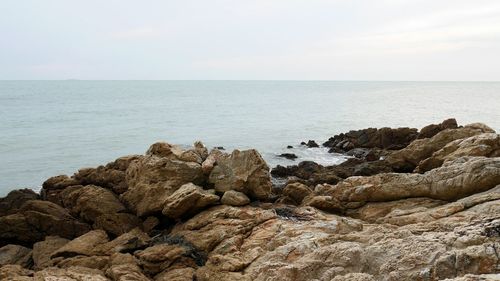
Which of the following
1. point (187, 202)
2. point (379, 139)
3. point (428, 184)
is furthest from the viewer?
point (379, 139)

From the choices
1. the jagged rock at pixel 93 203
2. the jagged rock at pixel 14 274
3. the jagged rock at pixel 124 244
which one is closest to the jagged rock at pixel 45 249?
the jagged rock at pixel 93 203

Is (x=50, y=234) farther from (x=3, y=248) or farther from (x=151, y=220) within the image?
(x=151, y=220)

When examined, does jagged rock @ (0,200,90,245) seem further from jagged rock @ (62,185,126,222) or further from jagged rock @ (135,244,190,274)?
jagged rock @ (135,244,190,274)

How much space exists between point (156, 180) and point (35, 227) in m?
5.28

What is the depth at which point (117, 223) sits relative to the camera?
16312mm

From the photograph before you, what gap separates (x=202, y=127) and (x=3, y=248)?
55271 millimetres

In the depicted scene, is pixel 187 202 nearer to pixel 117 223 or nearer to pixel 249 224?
pixel 249 224

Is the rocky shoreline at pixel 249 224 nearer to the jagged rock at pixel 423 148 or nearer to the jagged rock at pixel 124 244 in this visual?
the jagged rock at pixel 124 244

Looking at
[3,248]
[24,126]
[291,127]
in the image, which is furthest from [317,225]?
[24,126]

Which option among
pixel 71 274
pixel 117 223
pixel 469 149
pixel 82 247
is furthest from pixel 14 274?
pixel 469 149

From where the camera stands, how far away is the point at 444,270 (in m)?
8.53

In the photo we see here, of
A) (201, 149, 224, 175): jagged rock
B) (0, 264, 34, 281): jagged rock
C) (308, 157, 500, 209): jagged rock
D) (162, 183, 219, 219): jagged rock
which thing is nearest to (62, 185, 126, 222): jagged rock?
(162, 183, 219, 219): jagged rock

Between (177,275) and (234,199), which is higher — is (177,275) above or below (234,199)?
below

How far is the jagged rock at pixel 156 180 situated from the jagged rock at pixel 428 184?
553 cm
